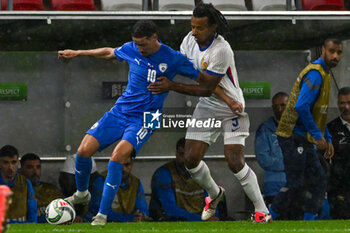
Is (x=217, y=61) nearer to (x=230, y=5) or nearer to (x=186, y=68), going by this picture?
(x=186, y=68)

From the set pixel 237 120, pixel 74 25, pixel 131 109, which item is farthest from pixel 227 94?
pixel 74 25

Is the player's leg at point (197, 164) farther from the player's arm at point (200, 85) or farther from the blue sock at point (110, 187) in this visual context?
the blue sock at point (110, 187)

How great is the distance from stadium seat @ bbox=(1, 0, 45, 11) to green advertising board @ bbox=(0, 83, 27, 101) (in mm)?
853

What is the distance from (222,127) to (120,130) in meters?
1.06

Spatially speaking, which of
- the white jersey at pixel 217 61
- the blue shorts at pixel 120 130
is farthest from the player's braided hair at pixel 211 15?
the blue shorts at pixel 120 130

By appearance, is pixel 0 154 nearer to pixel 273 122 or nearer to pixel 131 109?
pixel 131 109

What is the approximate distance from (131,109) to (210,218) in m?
1.75

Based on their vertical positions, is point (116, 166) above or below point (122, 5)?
below

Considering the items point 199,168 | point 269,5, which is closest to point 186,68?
point 199,168

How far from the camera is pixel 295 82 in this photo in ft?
21.9

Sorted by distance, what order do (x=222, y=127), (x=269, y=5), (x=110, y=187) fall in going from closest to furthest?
(x=110, y=187), (x=222, y=127), (x=269, y=5)

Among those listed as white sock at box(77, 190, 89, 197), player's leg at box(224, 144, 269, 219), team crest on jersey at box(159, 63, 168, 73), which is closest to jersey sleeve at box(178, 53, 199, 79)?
team crest on jersey at box(159, 63, 168, 73)

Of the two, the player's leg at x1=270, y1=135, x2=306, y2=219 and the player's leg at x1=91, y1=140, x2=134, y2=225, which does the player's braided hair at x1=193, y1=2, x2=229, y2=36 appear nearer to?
the player's leg at x1=91, y1=140, x2=134, y2=225

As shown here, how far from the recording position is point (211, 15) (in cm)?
523
